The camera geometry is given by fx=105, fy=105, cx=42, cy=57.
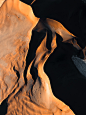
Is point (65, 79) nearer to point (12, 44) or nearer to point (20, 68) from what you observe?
point (20, 68)

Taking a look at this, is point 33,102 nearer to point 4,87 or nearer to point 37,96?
point 37,96

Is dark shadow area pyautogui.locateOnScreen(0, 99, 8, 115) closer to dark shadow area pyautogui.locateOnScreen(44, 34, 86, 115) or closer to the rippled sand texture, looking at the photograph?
the rippled sand texture

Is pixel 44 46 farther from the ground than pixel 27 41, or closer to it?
closer to it

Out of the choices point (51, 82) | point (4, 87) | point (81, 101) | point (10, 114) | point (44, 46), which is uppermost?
point (44, 46)

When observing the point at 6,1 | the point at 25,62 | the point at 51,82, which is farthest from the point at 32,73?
the point at 6,1

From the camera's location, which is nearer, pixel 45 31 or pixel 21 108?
pixel 45 31

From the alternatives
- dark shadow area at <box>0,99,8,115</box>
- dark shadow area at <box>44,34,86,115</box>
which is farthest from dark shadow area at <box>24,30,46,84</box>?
dark shadow area at <box>0,99,8,115</box>

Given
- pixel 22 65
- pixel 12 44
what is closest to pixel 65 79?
pixel 22 65

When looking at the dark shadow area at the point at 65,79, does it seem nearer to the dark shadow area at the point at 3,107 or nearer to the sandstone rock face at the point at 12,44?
the sandstone rock face at the point at 12,44

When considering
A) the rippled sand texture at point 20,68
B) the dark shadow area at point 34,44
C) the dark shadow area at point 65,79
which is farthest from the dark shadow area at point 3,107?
the dark shadow area at point 65,79
